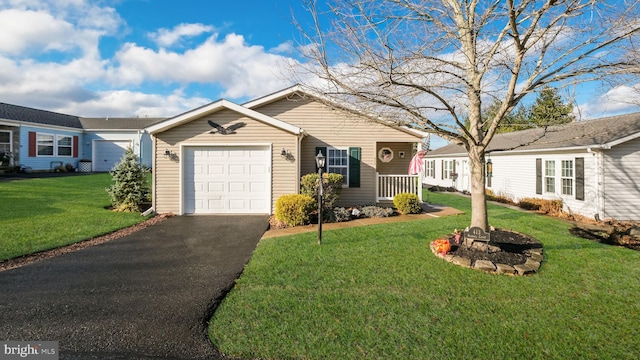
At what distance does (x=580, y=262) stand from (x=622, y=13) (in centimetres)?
402

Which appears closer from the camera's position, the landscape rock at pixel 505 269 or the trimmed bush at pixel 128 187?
the landscape rock at pixel 505 269

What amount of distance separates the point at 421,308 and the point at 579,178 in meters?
10.8

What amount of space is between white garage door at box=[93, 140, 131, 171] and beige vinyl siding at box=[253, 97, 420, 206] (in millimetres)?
18413

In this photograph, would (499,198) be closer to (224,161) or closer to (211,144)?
(224,161)

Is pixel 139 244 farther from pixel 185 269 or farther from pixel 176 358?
pixel 176 358

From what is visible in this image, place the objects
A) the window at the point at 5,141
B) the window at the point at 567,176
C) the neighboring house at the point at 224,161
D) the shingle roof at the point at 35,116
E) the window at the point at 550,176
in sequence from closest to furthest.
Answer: the neighboring house at the point at 224,161 < the window at the point at 567,176 < the window at the point at 550,176 < the window at the point at 5,141 < the shingle roof at the point at 35,116

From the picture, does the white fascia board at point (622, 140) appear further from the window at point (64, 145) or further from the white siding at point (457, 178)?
the window at point (64, 145)

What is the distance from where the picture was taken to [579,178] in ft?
34.7

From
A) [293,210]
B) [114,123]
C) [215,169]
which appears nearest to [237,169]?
[215,169]

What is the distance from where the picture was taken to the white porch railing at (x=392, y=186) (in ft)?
36.9

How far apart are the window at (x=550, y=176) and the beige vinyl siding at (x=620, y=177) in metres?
2.04

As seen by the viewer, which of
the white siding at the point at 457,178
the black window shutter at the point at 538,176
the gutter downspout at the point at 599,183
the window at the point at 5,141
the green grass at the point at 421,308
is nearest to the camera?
the green grass at the point at 421,308

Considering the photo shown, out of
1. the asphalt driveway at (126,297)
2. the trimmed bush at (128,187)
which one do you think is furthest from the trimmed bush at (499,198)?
the trimmed bush at (128,187)

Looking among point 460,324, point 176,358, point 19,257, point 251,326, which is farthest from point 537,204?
point 19,257
